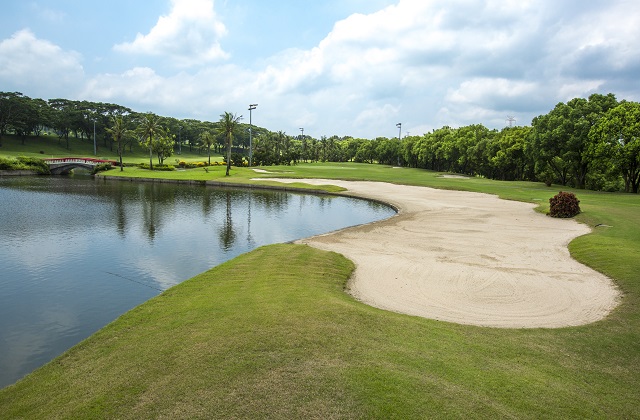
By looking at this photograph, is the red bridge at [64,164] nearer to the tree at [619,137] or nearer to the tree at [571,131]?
the tree at [571,131]

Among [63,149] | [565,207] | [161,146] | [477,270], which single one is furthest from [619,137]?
[63,149]

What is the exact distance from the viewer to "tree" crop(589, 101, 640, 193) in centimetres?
4788

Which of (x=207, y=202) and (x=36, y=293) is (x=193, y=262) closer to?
(x=36, y=293)

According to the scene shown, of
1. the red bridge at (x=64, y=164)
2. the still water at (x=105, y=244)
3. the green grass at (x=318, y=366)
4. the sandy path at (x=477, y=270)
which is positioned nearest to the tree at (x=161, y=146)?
the red bridge at (x=64, y=164)

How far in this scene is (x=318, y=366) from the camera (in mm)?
7727

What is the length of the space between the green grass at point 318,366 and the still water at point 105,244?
11.5 ft

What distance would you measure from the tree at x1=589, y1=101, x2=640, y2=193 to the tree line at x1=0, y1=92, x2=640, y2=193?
0.31 feet

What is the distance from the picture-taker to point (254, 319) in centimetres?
1021

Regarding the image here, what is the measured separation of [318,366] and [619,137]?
2217 inches

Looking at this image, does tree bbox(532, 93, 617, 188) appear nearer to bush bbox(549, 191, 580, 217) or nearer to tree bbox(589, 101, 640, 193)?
tree bbox(589, 101, 640, 193)

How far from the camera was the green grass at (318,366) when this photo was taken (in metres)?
6.64

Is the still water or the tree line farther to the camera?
the tree line

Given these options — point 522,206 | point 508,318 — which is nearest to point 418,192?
point 522,206

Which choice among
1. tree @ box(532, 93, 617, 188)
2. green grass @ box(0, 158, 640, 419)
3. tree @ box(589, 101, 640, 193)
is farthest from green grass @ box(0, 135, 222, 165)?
green grass @ box(0, 158, 640, 419)
